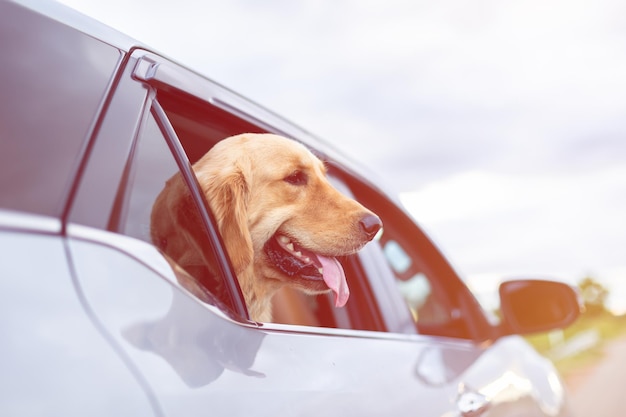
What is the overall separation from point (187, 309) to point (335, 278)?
49.8 inches

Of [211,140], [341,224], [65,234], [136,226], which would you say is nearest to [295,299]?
[341,224]

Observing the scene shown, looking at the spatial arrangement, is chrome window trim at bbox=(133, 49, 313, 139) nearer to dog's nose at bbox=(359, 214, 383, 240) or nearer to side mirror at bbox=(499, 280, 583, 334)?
dog's nose at bbox=(359, 214, 383, 240)

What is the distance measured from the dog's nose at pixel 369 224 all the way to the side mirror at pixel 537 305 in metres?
1.13

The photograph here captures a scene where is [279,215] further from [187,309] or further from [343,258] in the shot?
[187,309]

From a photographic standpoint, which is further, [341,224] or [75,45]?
[341,224]

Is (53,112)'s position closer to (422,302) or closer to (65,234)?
(65,234)

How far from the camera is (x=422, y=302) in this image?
3.81m

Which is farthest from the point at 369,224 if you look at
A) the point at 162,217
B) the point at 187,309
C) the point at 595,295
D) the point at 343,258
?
the point at 595,295

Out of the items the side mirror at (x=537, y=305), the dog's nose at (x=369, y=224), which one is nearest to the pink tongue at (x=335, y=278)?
the dog's nose at (x=369, y=224)

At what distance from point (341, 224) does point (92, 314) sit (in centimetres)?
168

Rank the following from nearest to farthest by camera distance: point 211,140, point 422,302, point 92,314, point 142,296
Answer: point 92,314 < point 142,296 < point 211,140 < point 422,302

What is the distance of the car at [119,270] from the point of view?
108cm

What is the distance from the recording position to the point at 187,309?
1400mm

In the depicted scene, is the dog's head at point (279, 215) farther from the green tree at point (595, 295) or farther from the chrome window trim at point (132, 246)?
the green tree at point (595, 295)
